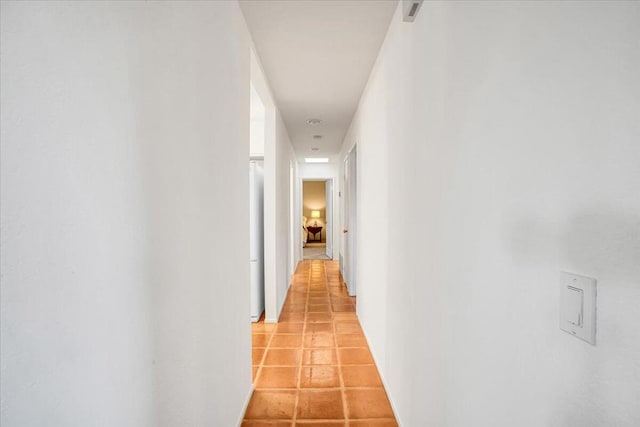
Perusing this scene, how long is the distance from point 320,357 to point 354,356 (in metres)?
0.31

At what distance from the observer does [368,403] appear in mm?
2143

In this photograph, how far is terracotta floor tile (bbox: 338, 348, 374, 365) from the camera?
2715 millimetres

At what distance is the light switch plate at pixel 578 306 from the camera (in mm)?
565

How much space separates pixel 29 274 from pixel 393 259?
1.87m

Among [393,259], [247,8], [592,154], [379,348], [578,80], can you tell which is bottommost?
[379,348]

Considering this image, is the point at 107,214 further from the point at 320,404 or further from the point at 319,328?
the point at 319,328

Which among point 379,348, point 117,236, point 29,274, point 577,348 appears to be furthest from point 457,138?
point 379,348

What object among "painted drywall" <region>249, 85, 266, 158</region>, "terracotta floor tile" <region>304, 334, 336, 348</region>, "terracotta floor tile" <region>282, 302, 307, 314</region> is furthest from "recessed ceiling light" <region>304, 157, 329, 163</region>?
"terracotta floor tile" <region>304, 334, 336, 348</region>

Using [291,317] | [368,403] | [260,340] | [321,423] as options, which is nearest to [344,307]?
[291,317]

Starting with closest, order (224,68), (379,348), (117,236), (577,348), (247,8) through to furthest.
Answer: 1. (577,348)
2. (117,236)
3. (224,68)
4. (247,8)
5. (379,348)

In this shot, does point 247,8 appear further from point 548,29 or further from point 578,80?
point 578,80

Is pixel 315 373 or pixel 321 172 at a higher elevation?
pixel 321 172

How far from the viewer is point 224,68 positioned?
5.32ft

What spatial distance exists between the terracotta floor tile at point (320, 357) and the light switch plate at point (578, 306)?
2.38 metres
